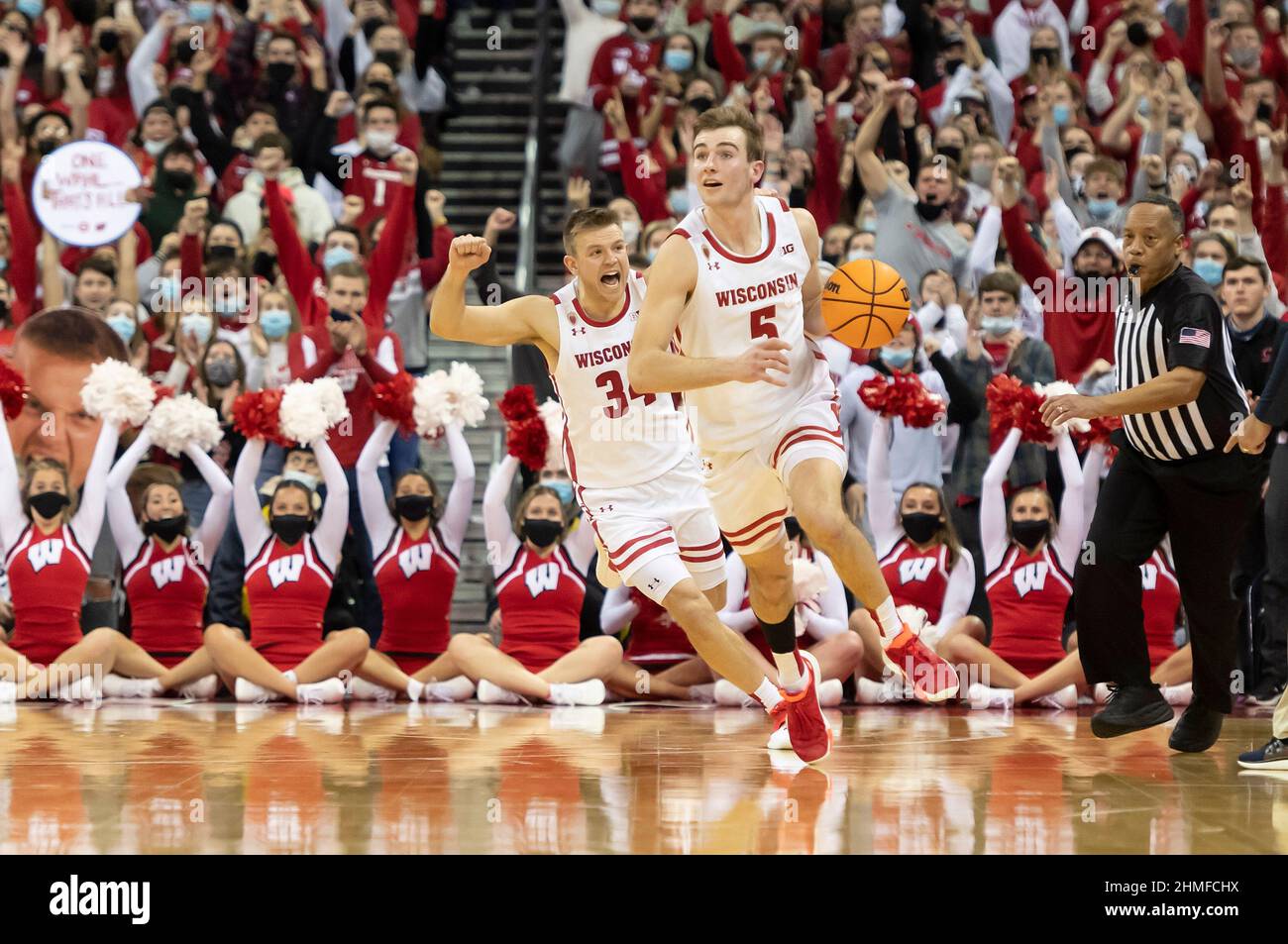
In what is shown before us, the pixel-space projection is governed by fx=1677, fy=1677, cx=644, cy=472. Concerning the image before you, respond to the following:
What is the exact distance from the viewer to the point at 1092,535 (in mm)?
7078

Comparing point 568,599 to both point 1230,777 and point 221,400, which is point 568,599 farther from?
point 1230,777

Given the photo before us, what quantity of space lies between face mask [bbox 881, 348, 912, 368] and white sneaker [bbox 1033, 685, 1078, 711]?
2.16m

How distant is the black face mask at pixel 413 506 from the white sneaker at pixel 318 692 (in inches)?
41.3

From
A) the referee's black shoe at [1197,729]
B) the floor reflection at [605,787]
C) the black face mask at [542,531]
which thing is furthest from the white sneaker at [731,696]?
the referee's black shoe at [1197,729]

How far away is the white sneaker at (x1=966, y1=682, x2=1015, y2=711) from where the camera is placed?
906 cm

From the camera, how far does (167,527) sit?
9.80 m

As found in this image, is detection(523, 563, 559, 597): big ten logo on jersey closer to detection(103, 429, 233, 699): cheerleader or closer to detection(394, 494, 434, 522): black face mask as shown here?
detection(394, 494, 434, 522): black face mask

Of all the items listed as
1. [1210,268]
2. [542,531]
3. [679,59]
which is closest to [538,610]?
[542,531]

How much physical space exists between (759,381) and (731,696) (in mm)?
3292

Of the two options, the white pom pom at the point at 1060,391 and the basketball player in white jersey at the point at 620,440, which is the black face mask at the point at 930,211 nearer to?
the white pom pom at the point at 1060,391

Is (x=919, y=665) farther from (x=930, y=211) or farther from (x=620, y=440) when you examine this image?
(x=930, y=211)

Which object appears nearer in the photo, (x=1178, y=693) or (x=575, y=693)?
(x=1178, y=693)
